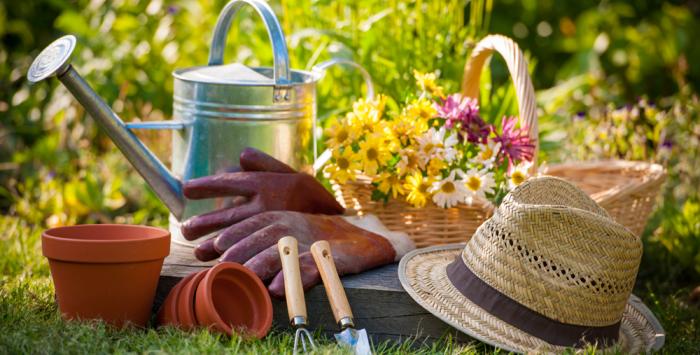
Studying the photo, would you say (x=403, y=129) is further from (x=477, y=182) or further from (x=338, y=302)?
(x=338, y=302)

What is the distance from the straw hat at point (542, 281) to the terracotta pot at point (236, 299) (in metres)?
0.35

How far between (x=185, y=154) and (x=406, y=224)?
0.68 metres

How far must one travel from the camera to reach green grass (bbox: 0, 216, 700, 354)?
5.54 feet

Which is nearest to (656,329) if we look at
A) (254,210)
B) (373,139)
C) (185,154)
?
(373,139)

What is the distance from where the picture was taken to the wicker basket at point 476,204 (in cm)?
236

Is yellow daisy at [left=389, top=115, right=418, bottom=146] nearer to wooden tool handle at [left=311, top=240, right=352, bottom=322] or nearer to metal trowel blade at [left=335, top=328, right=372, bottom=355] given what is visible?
wooden tool handle at [left=311, top=240, right=352, bottom=322]

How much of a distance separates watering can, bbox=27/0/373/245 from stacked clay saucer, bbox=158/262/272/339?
1.47ft

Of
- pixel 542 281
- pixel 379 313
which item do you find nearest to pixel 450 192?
pixel 379 313

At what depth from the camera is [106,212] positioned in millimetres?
3375

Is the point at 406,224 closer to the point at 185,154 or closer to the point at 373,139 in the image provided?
the point at 373,139

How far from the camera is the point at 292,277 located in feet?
6.25

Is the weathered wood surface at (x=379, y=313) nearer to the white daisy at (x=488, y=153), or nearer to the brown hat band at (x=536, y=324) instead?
the brown hat band at (x=536, y=324)

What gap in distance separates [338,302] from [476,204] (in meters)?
0.67

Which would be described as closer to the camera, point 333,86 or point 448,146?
point 448,146
